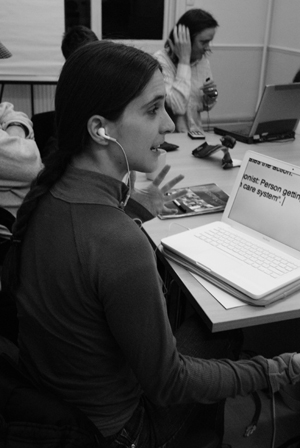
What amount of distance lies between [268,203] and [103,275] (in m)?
0.69

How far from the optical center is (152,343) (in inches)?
34.0

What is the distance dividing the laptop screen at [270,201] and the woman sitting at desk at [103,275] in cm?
42

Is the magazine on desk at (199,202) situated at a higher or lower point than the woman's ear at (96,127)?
lower

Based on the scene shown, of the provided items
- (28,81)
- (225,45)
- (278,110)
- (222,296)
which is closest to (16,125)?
(222,296)

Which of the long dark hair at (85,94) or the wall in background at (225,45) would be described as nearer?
the long dark hair at (85,94)

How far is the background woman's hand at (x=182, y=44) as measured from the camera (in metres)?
2.82

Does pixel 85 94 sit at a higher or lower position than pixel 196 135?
higher

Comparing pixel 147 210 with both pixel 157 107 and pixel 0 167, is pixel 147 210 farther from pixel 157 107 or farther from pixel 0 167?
pixel 0 167

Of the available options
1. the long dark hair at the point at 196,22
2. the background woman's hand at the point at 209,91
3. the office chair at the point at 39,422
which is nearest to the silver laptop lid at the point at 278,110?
the background woman's hand at the point at 209,91

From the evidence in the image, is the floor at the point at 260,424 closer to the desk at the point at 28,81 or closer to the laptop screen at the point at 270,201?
the laptop screen at the point at 270,201

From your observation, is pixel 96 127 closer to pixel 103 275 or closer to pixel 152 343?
pixel 103 275

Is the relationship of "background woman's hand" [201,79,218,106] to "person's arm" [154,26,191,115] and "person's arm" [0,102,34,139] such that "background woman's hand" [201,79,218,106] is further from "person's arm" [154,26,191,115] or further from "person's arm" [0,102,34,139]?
"person's arm" [0,102,34,139]

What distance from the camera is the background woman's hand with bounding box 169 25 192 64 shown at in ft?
9.25

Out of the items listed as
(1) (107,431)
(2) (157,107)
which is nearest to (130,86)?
(2) (157,107)
